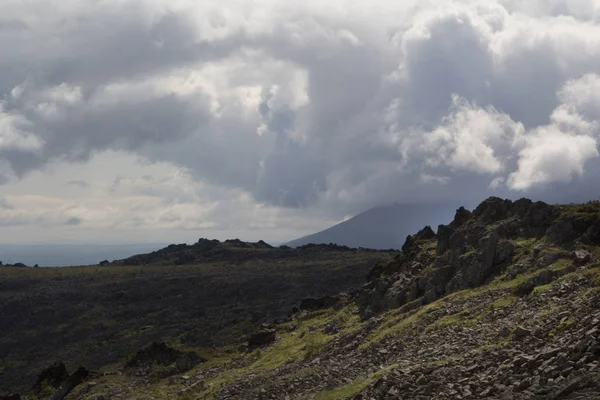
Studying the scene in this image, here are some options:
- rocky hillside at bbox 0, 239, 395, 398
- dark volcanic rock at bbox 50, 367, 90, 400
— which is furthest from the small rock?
rocky hillside at bbox 0, 239, 395, 398

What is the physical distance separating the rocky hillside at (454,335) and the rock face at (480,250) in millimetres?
134

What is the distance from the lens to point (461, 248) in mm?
55219

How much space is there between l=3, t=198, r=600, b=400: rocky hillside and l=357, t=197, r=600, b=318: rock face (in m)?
0.13

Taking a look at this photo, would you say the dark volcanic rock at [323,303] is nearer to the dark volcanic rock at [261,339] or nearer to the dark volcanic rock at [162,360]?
the dark volcanic rock at [261,339]

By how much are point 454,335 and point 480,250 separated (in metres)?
16.1

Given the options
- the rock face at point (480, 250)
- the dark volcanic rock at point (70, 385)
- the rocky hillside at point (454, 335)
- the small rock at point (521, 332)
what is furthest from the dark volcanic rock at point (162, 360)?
the small rock at point (521, 332)

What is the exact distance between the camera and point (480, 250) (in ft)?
164

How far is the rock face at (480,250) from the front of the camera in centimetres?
4556

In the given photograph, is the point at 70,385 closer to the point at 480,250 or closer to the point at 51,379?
the point at 51,379

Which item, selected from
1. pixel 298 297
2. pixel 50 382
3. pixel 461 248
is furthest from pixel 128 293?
pixel 461 248

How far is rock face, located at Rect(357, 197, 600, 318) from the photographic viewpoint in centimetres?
4556

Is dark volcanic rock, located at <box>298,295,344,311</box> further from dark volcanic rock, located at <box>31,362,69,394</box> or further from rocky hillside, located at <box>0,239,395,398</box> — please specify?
dark volcanic rock, located at <box>31,362,69,394</box>

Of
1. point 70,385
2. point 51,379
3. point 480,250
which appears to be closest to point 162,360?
point 70,385

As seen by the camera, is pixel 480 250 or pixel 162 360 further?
pixel 162 360
